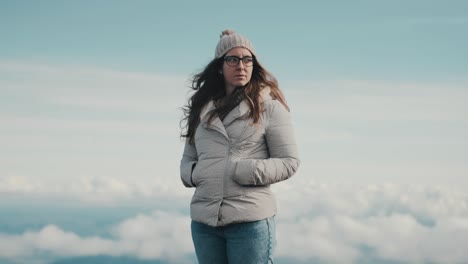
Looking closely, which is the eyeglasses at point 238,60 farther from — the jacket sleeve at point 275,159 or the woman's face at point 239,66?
the jacket sleeve at point 275,159

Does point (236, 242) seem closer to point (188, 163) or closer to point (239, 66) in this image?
point (188, 163)

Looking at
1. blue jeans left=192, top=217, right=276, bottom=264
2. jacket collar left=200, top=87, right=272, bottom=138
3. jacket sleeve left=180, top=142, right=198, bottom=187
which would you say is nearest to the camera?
blue jeans left=192, top=217, right=276, bottom=264

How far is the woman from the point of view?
4.52 m

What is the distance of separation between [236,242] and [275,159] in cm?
71

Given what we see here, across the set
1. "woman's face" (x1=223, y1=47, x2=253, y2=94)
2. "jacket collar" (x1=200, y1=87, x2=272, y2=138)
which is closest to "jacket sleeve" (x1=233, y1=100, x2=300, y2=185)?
"jacket collar" (x1=200, y1=87, x2=272, y2=138)

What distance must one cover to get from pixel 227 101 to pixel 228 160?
0.52 metres

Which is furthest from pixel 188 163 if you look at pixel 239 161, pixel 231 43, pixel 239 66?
pixel 231 43

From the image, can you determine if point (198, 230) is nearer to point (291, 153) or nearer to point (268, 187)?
point (268, 187)

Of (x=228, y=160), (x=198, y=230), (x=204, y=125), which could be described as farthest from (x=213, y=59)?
(x=198, y=230)

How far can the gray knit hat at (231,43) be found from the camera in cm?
481

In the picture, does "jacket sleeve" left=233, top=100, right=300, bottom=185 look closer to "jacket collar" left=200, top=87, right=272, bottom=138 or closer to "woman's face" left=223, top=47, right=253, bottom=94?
"jacket collar" left=200, top=87, right=272, bottom=138

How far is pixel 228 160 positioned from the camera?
4641mm

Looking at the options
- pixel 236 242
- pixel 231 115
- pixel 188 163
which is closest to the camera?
pixel 236 242

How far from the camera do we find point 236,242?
452 centimetres
